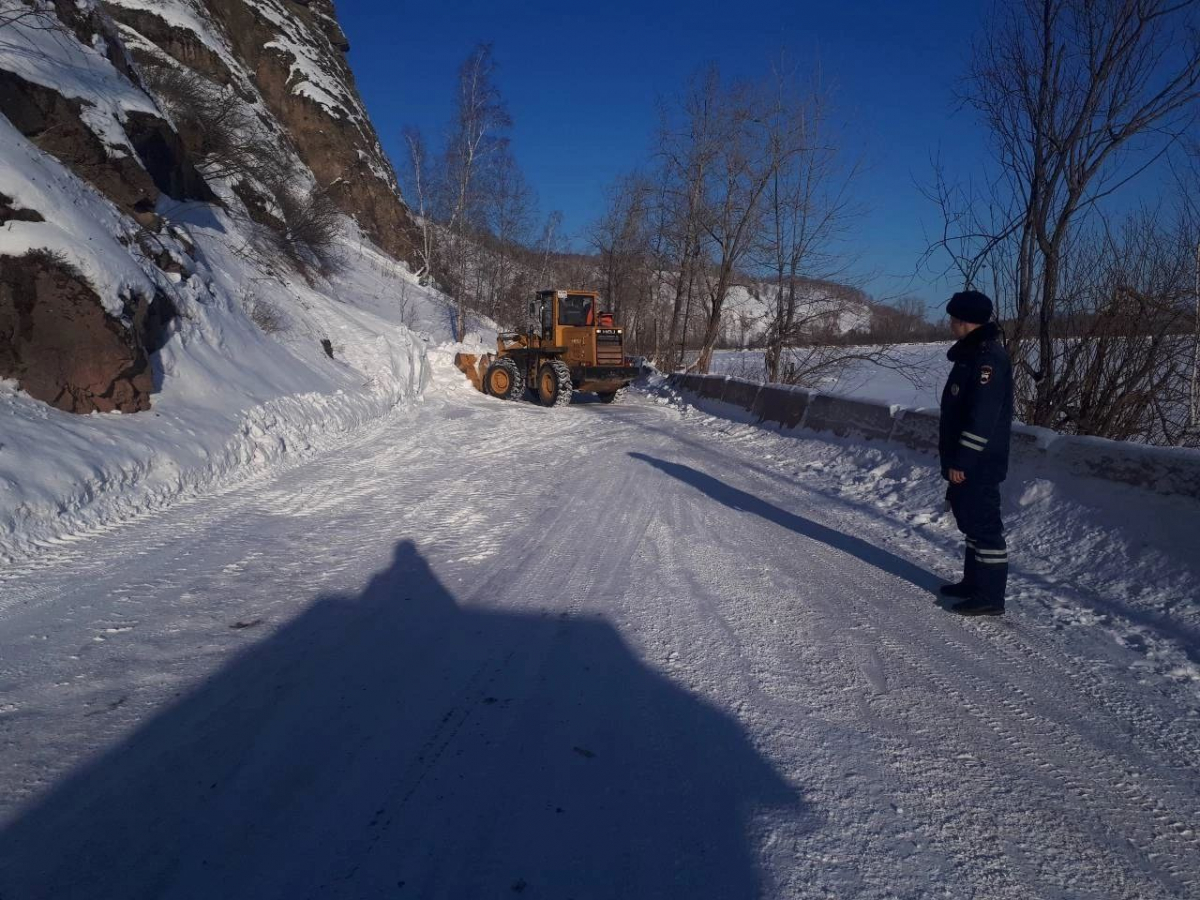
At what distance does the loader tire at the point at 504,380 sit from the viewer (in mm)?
18281

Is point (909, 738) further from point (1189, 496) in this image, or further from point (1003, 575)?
point (1189, 496)

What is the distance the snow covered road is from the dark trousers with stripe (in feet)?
0.86

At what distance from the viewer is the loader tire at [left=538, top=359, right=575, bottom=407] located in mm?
17234

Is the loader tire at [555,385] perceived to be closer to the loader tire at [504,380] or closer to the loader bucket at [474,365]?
the loader tire at [504,380]

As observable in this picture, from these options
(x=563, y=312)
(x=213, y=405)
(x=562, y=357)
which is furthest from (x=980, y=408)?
(x=563, y=312)

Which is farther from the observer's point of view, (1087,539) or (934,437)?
(934,437)

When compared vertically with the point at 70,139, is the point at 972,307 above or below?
below

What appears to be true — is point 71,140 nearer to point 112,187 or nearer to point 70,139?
point 70,139

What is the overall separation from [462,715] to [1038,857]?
2.31 metres

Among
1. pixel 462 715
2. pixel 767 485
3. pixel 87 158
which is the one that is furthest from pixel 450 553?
pixel 87 158

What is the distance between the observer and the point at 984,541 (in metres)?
4.60

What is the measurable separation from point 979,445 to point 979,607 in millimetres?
1049

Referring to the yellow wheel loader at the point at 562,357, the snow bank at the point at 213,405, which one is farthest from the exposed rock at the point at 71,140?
the yellow wheel loader at the point at 562,357

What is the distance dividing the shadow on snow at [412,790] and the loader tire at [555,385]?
13579mm
